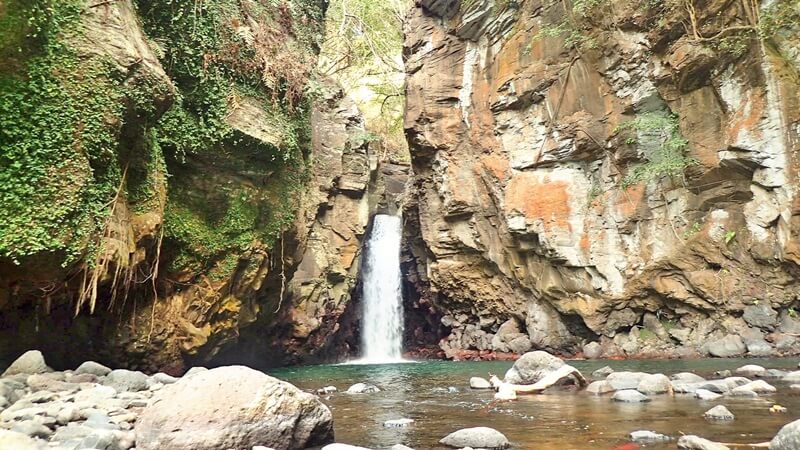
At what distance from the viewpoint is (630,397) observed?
7352 mm

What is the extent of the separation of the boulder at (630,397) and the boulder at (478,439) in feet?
9.80

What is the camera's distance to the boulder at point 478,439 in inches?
197

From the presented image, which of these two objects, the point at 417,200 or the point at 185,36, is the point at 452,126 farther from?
the point at 185,36

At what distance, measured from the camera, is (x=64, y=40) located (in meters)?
8.10

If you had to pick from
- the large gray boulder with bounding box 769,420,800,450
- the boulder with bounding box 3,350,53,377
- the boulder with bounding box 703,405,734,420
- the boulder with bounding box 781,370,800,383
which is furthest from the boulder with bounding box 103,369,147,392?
the boulder with bounding box 781,370,800,383

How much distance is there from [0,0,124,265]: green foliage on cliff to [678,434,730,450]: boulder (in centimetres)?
794

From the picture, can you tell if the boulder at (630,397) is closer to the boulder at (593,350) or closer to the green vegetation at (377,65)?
the boulder at (593,350)

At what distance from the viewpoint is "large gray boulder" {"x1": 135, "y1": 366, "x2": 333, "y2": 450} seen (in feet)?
15.3

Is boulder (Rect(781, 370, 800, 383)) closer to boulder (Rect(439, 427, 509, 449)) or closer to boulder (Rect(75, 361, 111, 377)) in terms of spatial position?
boulder (Rect(439, 427, 509, 449))

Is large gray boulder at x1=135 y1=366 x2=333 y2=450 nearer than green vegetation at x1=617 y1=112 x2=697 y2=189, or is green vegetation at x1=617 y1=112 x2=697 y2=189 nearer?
large gray boulder at x1=135 y1=366 x2=333 y2=450

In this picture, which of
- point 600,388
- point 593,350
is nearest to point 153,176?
point 600,388

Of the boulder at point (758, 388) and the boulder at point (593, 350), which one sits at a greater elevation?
the boulder at point (758, 388)

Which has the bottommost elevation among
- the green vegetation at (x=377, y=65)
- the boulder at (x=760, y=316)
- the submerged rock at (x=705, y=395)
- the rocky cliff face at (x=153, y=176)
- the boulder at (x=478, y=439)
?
the boulder at (x=478, y=439)

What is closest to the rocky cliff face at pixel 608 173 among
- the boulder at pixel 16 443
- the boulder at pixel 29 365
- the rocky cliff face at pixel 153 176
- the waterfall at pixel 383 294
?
the waterfall at pixel 383 294
